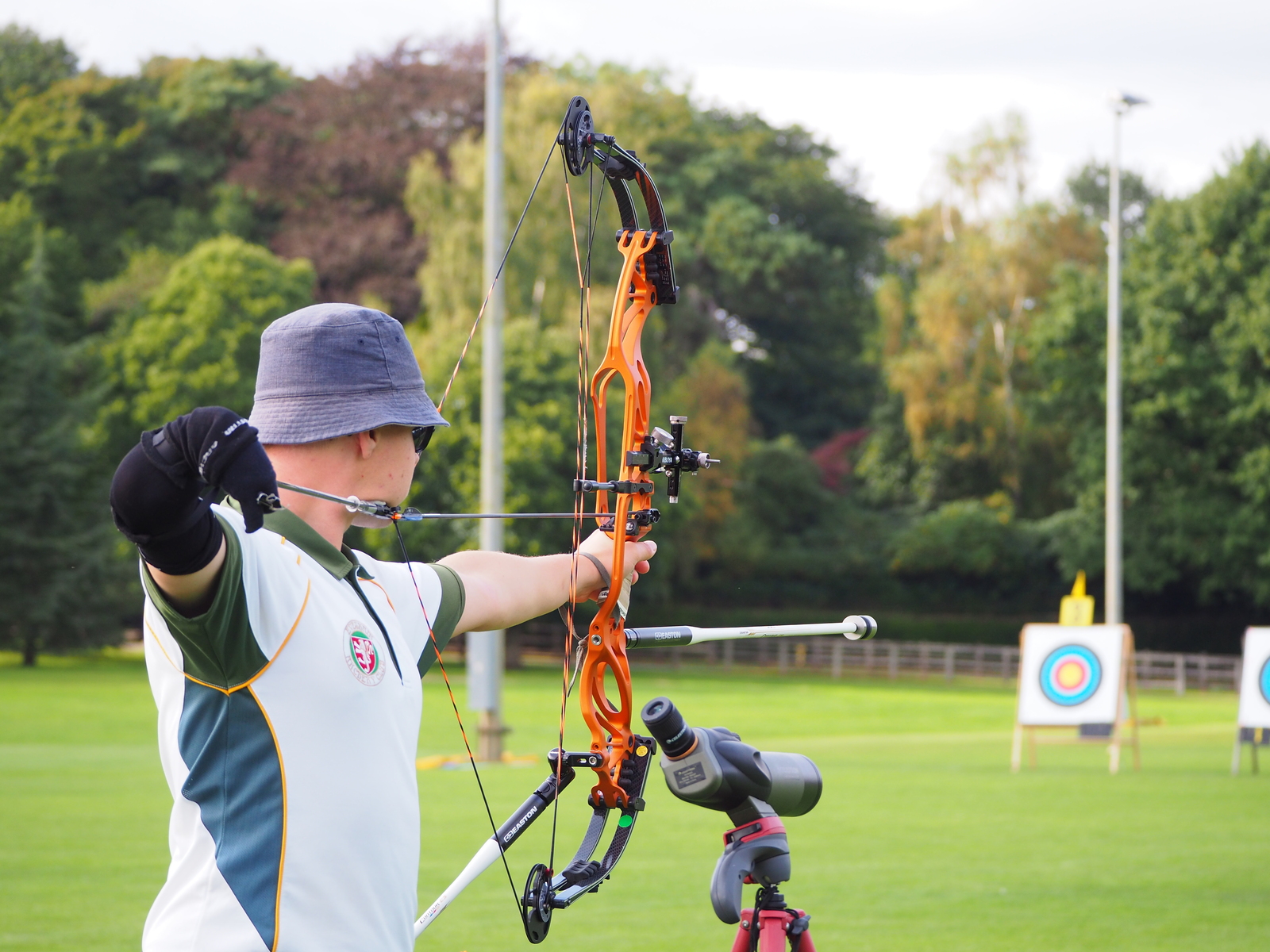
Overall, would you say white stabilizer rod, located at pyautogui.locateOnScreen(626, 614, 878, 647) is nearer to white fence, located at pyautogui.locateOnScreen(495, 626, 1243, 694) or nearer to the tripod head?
the tripod head

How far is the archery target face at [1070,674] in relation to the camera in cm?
1356

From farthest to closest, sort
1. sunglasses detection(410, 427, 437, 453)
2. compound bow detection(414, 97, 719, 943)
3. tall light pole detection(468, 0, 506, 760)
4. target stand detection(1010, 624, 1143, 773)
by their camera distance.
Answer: target stand detection(1010, 624, 1143, 773)
tall light pole detection(468, 0, 506, 760)
compound bow detection(414, 97, 719, 943)
sunglasses detection(410, 427, 437, 453)

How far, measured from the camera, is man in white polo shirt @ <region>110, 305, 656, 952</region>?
1.60 metres

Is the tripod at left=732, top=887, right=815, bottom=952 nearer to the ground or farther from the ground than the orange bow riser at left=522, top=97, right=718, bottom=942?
nearer to the ground

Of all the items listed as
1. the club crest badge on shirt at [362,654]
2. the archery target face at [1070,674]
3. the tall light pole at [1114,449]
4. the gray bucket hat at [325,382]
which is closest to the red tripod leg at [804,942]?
the club crest badge on shirt at [362,654]

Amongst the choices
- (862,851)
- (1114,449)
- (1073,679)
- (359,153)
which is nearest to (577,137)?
(862,851)

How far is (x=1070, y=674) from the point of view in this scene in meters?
14.0

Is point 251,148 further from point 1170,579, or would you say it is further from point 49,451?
point 1170,579

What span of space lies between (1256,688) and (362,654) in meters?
12.3

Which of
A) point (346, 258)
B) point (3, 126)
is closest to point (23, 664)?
point (346, 258)

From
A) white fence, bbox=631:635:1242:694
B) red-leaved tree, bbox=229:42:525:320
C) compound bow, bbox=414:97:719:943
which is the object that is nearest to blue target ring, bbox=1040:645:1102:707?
compound bow, bbox=414:97:719:943

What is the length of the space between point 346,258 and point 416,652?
1428 inches

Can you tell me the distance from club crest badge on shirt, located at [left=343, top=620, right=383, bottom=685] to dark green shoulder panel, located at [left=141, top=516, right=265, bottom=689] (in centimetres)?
12

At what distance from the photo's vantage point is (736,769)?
2.42 m
